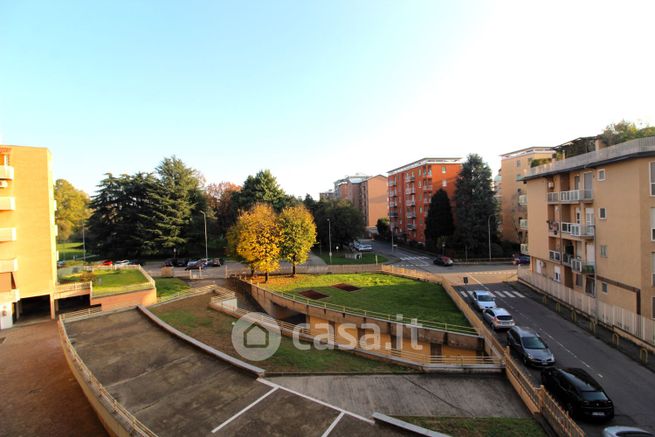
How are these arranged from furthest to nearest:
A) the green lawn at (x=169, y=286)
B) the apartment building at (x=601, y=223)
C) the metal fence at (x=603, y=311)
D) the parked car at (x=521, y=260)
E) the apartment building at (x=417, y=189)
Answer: the apartment building at (x=417, y=189) < the parked car at (x=521, y=260) < the green lawn at (x=169, y=286) < the apartment building at (x=601, y=223) < the metal fence at (x=603, y=311)

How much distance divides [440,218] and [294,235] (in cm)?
2779

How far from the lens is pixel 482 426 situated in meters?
9.81

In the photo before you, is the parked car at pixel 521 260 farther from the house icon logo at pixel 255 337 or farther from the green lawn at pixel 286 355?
the house icon logo at pixel 255 337

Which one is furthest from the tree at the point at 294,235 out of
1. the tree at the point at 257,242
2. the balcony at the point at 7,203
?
the balcony at the point at 7,203

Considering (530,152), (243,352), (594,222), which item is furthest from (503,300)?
(530,152)

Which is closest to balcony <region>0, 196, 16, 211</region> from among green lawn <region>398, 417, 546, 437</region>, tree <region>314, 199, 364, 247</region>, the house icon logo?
the house icon logo

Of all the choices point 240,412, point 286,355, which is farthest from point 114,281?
point 240,412

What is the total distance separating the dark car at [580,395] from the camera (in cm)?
1134

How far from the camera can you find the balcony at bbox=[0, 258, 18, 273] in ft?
76.8

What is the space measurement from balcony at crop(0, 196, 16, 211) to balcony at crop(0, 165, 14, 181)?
142 cm

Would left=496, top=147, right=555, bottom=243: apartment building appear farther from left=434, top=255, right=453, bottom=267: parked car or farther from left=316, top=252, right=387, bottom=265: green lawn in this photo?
left=316, top=252, right=387, bottom=265: green lawn

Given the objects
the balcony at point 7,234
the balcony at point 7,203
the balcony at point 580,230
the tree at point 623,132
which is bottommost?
the balcony at point 580,230

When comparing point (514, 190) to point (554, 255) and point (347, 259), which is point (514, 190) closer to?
point (554, 255)

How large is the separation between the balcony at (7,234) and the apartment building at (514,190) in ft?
180
